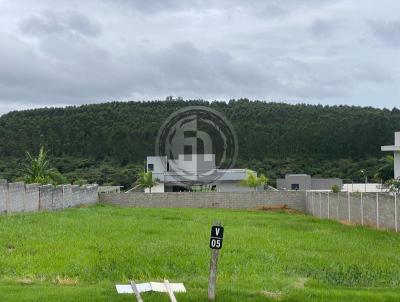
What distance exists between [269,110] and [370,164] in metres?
18.2

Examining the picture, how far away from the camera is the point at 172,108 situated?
9162cm

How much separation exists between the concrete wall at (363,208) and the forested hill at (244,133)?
51311mm

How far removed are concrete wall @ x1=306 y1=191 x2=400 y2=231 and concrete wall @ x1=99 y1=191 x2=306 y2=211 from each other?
9910 mm

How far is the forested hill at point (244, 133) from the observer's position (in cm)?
8338

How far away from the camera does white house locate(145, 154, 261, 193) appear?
6325 cm

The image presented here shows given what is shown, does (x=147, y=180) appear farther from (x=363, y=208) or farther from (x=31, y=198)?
(x=363, y=208)

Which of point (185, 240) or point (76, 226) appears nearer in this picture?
point (185, 240)

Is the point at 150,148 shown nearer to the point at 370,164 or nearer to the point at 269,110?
the point at 269,110

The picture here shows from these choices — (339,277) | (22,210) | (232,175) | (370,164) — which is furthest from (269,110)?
(339,277)

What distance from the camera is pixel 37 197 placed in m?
29.2

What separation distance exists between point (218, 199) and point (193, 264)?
33.2m

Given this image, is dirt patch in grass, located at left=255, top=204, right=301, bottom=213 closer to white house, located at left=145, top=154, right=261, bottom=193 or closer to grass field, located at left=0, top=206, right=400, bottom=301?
white house, located at left=145, top=154, right=261, bottom=193
